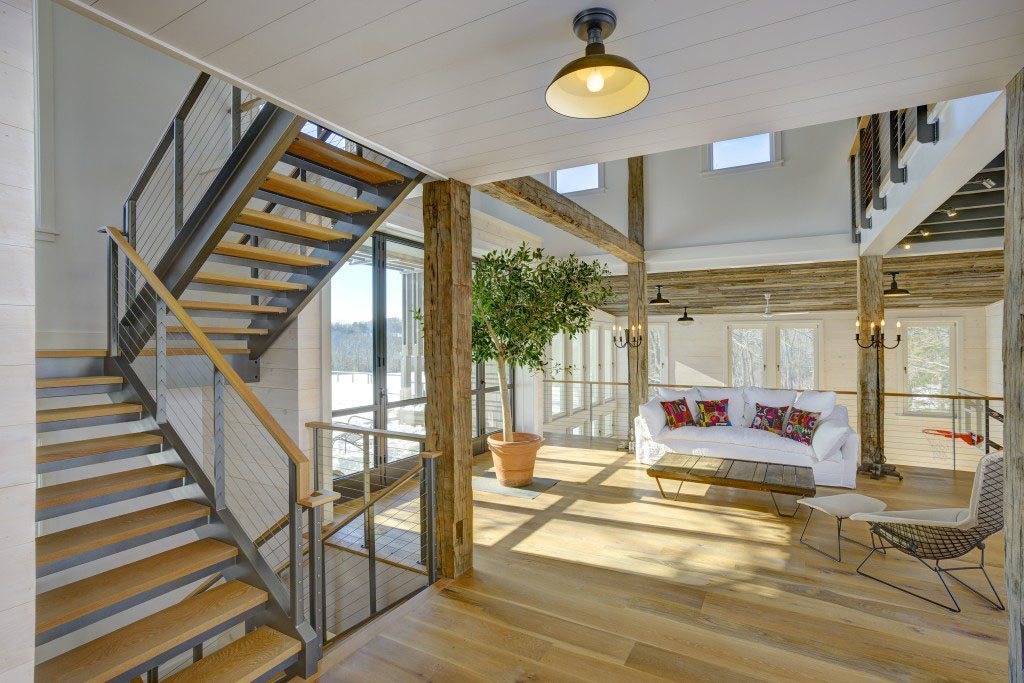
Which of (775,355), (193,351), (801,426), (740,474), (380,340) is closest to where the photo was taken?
(193,351)

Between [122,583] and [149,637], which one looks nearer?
[149,637]

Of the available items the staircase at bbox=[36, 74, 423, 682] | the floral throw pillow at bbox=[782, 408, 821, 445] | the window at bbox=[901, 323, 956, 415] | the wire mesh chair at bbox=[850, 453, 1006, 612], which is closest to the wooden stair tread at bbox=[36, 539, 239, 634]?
the staircase at bbox=[36, 74, 423, 682]

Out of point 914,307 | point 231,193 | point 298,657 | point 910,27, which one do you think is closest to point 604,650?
point 298,657

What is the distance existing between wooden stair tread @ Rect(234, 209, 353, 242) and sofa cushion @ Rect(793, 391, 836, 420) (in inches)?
191

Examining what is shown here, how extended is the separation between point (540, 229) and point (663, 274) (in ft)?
6.64

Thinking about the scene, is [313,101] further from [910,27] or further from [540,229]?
[540,229]

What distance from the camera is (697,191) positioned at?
677 centimetres

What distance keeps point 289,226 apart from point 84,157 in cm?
214

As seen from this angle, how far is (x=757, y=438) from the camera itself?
5.27 m

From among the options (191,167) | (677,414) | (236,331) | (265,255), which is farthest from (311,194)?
(677,414)

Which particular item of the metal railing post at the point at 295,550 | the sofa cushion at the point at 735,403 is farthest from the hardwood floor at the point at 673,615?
the sofa cushion at the point at 735,403

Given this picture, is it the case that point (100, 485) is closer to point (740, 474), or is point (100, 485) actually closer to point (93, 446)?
point (93, 446)

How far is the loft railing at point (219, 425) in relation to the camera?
7.91 feet

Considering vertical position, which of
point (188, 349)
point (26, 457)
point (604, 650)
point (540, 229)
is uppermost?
point (540, 229)
